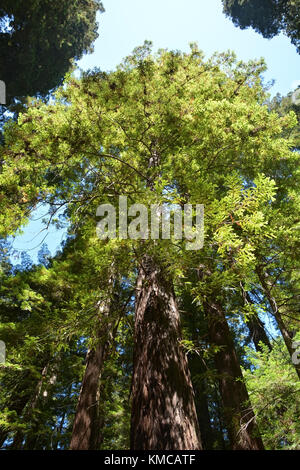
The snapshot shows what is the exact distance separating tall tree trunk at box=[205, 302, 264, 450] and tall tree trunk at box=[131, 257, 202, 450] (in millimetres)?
975

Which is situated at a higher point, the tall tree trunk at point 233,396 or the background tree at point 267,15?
the background tree at point 267,15

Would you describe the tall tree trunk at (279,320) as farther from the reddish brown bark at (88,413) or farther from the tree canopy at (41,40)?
the tree canopy at (41,40)

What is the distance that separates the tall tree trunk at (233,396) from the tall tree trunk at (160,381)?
975 millimetres

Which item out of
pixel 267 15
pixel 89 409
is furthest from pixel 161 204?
pixel 267 15

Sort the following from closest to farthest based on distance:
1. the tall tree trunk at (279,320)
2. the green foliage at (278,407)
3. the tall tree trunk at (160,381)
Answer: the tall tree trunk at (160,381)
the green foliage at (278,407)
the tall tree trunk at (279,320)

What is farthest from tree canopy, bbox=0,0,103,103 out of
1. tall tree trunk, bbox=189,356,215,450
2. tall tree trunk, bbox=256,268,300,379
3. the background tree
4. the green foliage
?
the green foliage

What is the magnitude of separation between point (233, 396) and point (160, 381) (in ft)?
10.4

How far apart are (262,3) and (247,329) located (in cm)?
1984

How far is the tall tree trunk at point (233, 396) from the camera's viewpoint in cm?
457

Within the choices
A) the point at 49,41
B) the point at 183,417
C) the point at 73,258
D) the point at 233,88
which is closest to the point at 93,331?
the point at 183,417

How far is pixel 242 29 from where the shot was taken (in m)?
18.1

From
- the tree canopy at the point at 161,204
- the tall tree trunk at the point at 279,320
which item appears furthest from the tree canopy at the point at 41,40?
the tall tree trunk at the point at 279,320

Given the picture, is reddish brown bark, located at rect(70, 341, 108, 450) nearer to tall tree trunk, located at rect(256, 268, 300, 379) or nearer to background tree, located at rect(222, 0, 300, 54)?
tall tree trunk, located at rect(256, 268, 300, 379)

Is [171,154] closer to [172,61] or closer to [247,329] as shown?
[172,61]
